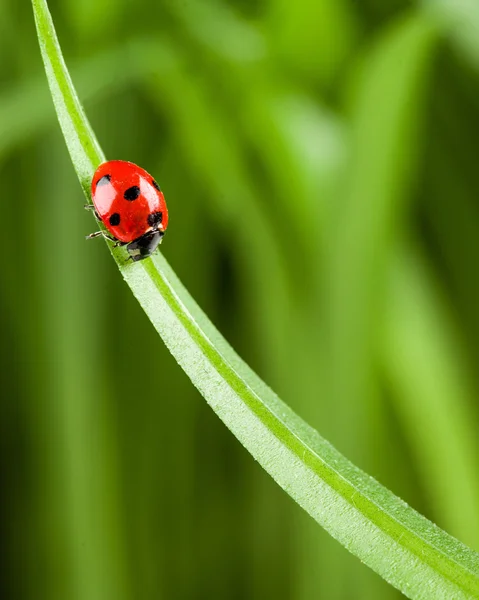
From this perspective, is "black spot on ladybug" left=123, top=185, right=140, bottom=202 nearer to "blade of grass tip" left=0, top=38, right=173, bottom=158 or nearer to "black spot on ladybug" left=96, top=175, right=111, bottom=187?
"black spot on ladybug" left=96, top=175, right=111, bottom=187

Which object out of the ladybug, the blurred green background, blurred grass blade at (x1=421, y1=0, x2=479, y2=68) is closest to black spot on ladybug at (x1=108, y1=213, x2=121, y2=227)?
the ladybug

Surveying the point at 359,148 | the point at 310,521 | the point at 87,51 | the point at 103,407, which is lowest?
the point at 310,521

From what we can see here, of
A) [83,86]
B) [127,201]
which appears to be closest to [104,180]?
[127,201]

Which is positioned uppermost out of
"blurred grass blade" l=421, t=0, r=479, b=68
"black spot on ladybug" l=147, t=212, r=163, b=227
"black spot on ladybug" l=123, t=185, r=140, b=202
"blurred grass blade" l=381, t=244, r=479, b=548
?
"black spot on ladybug" l=123, t=185, r=140, b=202

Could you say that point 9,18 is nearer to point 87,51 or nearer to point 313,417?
point 87,51

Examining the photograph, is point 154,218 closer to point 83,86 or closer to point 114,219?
point 114,219

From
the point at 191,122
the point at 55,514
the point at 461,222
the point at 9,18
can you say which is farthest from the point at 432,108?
the point at 55,514

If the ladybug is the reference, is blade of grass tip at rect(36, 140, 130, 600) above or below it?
below
